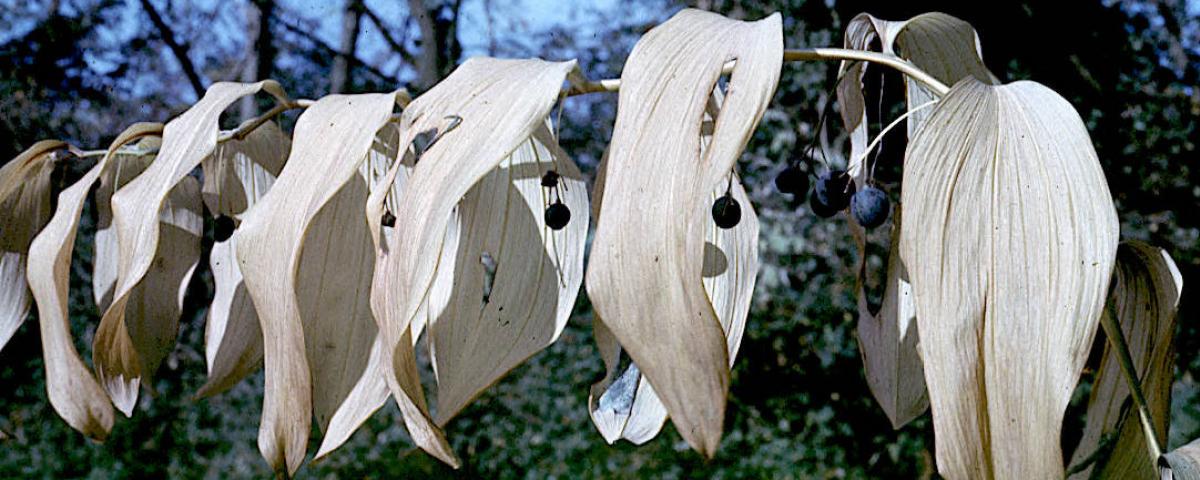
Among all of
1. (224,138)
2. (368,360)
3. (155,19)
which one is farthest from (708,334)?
(155,19)

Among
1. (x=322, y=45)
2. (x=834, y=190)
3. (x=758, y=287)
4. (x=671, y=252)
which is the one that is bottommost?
(x=758, y=287)

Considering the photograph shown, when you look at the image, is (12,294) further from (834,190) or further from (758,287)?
(758,287)

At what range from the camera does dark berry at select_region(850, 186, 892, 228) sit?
2.34 ft

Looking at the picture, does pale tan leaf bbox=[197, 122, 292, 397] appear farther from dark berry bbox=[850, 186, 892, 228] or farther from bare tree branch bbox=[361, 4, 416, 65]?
bare tree branch bbox=[361, 4, 416, 65]

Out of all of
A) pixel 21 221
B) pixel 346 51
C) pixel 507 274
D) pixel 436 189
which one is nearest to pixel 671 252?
pixel 436 189

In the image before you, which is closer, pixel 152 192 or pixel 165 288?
pixel 152 192

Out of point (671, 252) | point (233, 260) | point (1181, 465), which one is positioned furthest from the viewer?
point (233, 260)

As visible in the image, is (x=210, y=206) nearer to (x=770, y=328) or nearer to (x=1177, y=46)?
(x=770, y=328)

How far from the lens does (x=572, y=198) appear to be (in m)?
0.69

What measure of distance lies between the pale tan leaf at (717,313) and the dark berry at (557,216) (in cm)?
7

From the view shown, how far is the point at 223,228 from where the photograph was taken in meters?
0.82

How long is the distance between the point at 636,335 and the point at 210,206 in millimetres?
524

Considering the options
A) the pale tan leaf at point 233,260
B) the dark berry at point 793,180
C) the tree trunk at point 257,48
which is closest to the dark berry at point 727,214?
the dark berry at point 793,180

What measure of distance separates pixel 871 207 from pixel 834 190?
35 mm
